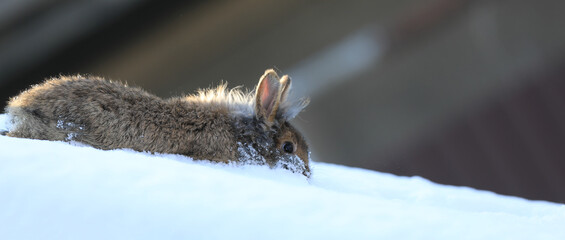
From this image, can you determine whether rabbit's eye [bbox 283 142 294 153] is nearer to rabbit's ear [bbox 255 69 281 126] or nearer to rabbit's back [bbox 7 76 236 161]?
rabbit's ear [bbox 255 69 281 126]

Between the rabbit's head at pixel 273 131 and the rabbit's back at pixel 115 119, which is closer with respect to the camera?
the rabbit's back at pixel 115 119

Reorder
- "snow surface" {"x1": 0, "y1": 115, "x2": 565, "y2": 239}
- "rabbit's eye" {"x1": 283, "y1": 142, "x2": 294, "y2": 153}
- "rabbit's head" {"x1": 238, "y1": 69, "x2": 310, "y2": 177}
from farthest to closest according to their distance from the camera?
"rabbit's eye" {"x1": 283, "y1": 142, "x2": 294, "y2": 153} → "rabbit's head" {"x1": 238, "y1": 69, "x2": 310, "y2": 177} → "snow surface" {"x1": 0, "y1": 115, "x2": 565, "y2": 239}

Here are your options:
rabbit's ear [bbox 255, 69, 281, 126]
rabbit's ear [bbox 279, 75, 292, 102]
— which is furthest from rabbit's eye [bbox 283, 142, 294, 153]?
rabbit's ear [bbox 279, 75, 292, 102]

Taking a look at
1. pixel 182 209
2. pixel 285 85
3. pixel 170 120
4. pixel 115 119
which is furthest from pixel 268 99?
pixel 182 209

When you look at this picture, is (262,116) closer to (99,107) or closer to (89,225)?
(99,107)

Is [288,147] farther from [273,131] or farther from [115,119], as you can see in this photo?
[115,119]

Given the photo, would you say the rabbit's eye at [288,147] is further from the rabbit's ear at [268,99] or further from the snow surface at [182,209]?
the snow surface at [182,209]

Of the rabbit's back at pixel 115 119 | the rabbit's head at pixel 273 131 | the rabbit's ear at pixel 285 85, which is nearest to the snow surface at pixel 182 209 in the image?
the rabbit's back at pixel 115 119
